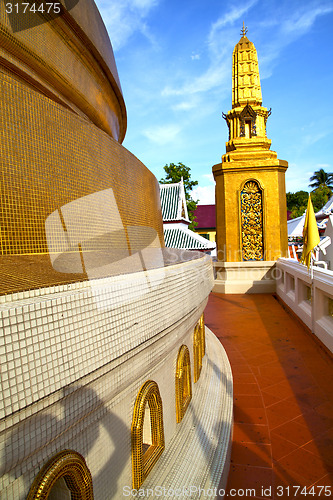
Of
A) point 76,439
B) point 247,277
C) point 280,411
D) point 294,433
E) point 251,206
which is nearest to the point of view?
point 76,439

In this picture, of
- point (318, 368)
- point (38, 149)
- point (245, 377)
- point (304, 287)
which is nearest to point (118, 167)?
point (38, 149)

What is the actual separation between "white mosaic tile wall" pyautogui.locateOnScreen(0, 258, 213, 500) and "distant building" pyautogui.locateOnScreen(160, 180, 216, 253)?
13432 millimetres

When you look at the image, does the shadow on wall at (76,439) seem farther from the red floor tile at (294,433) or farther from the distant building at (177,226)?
the distant building at (177,226)

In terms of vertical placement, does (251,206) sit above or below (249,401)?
above

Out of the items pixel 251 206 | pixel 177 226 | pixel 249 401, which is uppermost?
pixel 251 206

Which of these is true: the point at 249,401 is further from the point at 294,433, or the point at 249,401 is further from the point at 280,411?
the point at 294,433

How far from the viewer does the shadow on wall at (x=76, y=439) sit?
0.94 metres

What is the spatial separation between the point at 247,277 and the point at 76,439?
10.5 m

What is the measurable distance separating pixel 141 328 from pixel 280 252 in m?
10.6

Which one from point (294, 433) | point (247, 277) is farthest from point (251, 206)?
point (294, 433)

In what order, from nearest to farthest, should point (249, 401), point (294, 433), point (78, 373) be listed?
1. point (78, 373)
2. point (294, 433)
3. point (249, 401)

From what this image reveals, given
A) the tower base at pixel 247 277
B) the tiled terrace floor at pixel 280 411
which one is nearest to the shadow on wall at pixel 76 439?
the tiled terrace floor at pixel 280 411

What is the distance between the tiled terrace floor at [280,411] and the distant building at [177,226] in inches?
363

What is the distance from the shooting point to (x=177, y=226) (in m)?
17.0
